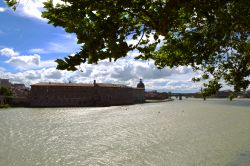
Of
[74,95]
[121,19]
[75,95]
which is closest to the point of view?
[121,19]

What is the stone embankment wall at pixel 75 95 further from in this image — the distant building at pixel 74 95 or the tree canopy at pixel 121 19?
the tree canopy at pixel 121 19

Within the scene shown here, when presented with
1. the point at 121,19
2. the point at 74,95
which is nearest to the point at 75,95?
the point at 74,95

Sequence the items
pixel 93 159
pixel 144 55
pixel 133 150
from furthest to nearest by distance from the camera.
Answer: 1. pixel 133 150
2. pixel 93 159
3. pixel 144 55

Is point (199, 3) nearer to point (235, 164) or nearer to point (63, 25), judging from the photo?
point (63, 25)

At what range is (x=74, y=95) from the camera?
143 m

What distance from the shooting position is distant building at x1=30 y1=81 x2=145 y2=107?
133000 mm

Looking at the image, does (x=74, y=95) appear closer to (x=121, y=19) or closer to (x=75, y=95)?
(x=75, y=95)

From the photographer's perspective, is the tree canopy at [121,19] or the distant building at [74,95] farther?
the distant building at [74,95]

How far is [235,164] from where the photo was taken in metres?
27.8

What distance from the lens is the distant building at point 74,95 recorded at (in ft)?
436

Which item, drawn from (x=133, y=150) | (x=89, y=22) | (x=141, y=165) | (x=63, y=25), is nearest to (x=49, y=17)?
(x=63, y=25)

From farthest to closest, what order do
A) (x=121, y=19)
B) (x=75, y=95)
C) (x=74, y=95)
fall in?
(x=75, y=95) < (x=74, y=95) < (x=121, y=19)

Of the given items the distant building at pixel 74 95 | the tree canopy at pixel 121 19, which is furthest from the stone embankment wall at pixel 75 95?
the tree canopy at pixel 121 19

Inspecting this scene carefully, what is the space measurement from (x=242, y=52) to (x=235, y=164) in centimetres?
1737
